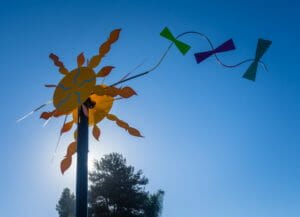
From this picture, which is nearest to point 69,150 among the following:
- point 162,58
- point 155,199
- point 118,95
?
point 118,95

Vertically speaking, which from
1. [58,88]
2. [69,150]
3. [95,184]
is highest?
[95,184]

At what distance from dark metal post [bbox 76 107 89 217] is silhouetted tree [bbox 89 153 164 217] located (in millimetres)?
15819

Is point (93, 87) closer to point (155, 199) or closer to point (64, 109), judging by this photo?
point (64, 109)

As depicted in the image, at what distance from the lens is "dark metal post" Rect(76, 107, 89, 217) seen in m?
3.63

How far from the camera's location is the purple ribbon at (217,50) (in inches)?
170

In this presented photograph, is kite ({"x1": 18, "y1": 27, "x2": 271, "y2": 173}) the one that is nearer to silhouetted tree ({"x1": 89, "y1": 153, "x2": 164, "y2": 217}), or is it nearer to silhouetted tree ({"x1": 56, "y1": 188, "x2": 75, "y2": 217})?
silhouetted tree ({"x1": 89, "y1": 153, "x2": 164, "y2": 217})

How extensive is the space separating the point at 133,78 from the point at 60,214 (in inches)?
1062

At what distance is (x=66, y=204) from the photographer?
29.4 m

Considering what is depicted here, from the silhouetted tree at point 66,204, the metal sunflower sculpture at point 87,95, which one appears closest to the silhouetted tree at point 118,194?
the silhouetted tree at point 66,204

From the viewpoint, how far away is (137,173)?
21.1m

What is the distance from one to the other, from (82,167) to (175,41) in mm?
1766

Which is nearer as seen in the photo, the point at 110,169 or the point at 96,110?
the point at 96,110

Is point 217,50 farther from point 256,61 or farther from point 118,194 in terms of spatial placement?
point 118,194

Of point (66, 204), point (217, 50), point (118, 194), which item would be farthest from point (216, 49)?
point (66, 204)
